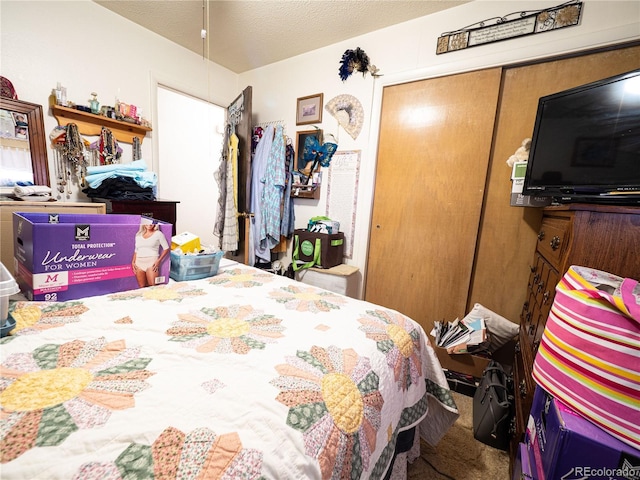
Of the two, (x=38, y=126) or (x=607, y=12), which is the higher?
(x=607, y=12)

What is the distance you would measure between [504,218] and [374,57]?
163 centimetres

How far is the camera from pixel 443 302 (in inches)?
78.8

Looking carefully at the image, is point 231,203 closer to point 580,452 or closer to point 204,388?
point 204,388

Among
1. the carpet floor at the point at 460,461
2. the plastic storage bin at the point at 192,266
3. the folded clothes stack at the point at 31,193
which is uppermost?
the folded clothes stack at the point at 31,193

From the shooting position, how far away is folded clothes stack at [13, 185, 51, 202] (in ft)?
5.41

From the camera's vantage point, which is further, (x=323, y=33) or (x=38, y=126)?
(x=323, y=33)

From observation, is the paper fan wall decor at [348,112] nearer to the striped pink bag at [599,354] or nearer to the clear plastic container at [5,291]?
the striped pink bag at [599,354]

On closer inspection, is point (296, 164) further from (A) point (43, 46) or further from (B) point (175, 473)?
(B) point (175, 473)

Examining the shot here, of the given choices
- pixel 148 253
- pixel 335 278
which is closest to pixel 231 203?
pixel 335 278

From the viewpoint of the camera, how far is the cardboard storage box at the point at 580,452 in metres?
0.53

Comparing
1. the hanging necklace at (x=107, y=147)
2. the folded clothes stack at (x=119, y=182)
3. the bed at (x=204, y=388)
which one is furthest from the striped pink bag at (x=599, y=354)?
the hanging necklace at (x=107, y=147)

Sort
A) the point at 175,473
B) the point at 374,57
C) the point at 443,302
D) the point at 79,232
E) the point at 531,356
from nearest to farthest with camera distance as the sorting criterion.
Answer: the point at 175,473, the point at 79,232, the point at 531,356, the point at 443,302, the point at 374,57

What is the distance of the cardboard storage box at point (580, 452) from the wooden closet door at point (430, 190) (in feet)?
4.57

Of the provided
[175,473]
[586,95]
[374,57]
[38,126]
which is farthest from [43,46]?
[586,95]
